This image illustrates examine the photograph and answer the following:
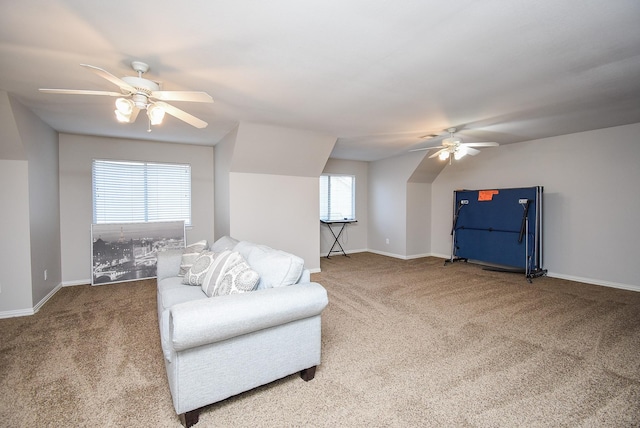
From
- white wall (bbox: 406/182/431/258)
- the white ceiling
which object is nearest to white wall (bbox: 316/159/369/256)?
white wall (bbox: 406/182/431/258)

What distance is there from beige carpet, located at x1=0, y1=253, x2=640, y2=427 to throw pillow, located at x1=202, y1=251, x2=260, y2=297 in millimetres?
688

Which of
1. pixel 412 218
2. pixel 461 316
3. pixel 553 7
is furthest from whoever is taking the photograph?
pixel 412 218

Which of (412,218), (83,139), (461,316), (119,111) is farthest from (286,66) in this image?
(412,218)

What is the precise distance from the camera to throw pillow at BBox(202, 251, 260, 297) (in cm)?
213

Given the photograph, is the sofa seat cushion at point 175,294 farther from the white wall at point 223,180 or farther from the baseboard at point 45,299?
the baseboard at point 45,299

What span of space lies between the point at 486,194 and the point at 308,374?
191 inches

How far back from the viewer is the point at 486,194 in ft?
17.6

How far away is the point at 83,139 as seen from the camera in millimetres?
4465

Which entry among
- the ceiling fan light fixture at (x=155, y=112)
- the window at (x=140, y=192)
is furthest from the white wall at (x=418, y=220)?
the ceiling fan light fixture at (x=155, y=112)

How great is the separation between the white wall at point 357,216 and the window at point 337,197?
129 mm

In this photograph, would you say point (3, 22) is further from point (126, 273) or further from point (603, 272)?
point (603, 272)

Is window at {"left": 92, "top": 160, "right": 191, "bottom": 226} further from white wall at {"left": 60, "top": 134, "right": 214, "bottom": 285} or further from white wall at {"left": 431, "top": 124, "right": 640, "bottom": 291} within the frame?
white wall at {"left": 431, "top": 124, "right": 640, "bottom": 291}

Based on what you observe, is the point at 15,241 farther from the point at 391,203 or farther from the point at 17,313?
Answer: the point at 391,203

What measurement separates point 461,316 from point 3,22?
175 inches
